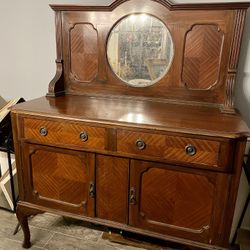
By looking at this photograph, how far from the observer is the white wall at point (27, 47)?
1717 mm

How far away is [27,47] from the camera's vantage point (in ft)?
5.96

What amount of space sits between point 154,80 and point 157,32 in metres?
0.26

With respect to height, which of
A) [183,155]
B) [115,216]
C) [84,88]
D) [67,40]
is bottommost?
[115,216]

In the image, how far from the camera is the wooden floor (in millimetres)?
1580

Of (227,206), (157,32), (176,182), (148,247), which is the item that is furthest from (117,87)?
(148,247)

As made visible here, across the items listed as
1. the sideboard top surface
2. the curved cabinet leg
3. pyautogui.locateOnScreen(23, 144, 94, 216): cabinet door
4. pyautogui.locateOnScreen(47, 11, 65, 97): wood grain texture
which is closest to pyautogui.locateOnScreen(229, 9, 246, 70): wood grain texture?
the sideboard top surface

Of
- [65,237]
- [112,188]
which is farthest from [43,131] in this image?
[65,237]

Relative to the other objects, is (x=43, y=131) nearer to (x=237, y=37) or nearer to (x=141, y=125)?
(x=141, y=125)

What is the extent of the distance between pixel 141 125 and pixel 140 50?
56cm

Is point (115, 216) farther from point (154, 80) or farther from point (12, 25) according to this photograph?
point (12, 25)

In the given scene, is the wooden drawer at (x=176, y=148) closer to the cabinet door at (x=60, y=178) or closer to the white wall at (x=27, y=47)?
the cabinet door at (x=60, y=178)

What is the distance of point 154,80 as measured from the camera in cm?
147

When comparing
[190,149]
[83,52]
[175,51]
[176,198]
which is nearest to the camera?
[190,149]

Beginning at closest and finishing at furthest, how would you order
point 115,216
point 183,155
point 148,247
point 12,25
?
point 183,155, point 115,216, point 148,247, point 12,25
